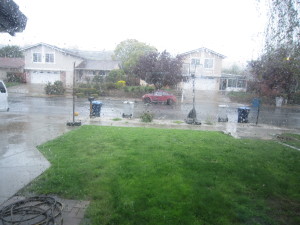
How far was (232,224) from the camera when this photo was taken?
11.5ft

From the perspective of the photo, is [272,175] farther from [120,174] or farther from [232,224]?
[120,174]

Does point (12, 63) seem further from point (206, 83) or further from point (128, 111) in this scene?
point (206, 83)

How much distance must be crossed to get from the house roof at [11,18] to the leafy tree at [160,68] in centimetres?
2457

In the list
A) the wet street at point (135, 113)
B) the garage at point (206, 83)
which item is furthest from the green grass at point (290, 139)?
the garage at point (206, 83)

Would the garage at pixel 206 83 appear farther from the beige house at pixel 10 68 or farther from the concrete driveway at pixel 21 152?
the concrete driveway at pixel 21 152

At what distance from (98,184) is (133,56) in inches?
1338

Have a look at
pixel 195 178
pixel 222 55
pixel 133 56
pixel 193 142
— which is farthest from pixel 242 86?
pixel 195 178

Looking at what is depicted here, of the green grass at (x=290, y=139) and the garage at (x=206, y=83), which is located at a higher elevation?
the garage at (x=206, y=83)

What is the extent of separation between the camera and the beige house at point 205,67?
124 feet

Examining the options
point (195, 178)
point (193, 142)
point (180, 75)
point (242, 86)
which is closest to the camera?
point (195, 178)

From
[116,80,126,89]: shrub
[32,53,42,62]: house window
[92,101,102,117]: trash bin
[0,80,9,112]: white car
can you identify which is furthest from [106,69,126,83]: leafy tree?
[0,80,9,112]: white car

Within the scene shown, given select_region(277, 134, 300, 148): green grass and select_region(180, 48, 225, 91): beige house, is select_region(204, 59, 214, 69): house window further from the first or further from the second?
select_region(277, 134, 300, 148): green grass

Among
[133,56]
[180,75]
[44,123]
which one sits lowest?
[44,123]

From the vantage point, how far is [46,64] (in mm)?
36531
